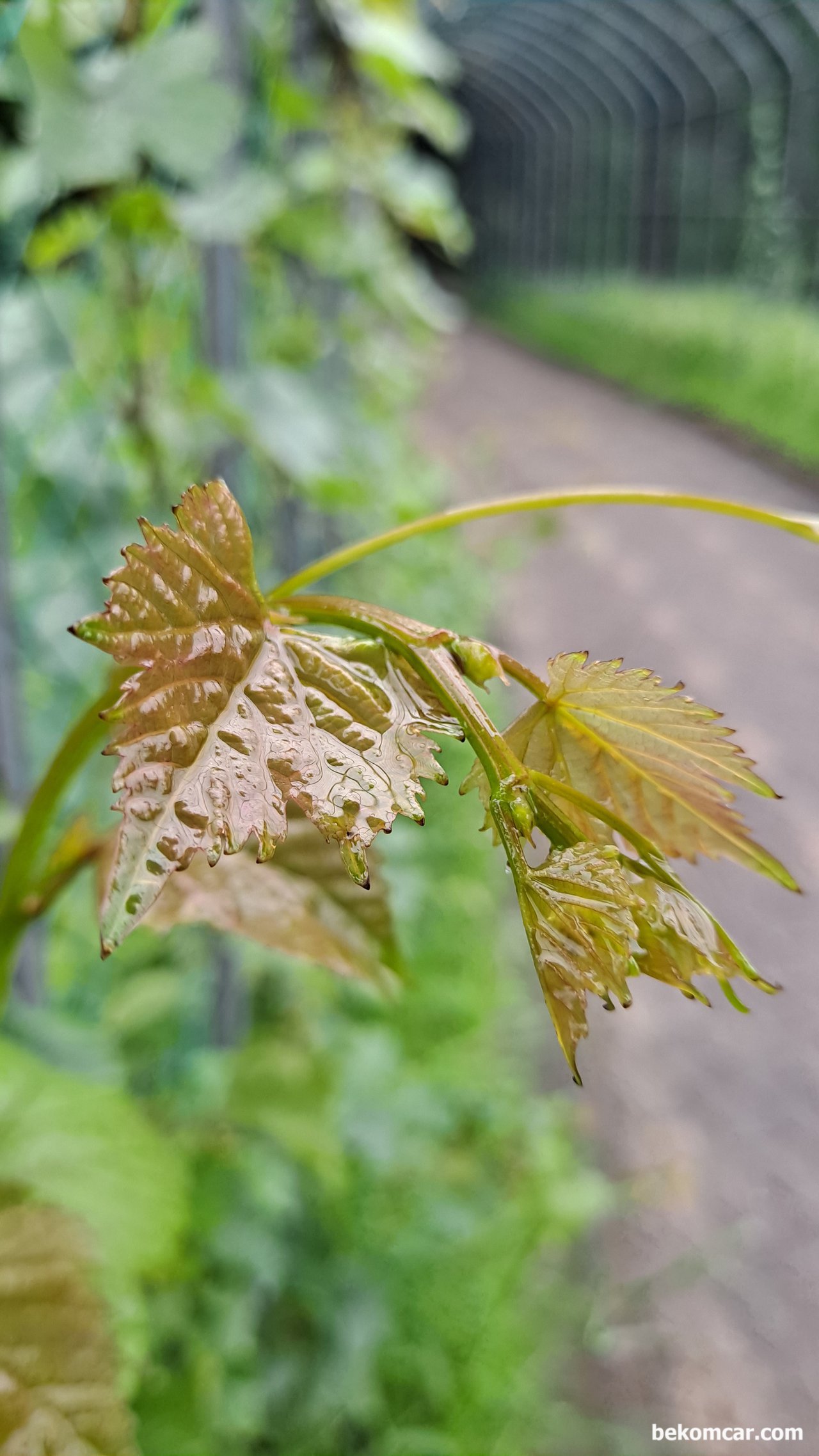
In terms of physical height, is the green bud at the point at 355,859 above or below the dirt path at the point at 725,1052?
above

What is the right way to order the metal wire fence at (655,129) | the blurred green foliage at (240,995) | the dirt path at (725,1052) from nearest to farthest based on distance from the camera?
the blurred green foliage at (240,995) → the dirt path at (725,1052) → the metal wire fence at (655,129)

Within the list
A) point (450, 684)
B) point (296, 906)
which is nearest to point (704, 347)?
point (296, 906)

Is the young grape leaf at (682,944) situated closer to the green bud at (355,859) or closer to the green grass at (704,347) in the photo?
the green bud at (355,859)

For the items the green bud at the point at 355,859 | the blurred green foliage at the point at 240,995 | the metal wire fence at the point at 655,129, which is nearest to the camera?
the green bud at the point at 355,859

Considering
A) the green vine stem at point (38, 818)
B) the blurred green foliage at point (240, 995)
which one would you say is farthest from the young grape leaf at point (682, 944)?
the blurred green foliage at point (240, 995)

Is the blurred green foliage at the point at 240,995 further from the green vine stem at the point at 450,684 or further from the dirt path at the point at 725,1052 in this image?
the green vine stem at the point at 450,684

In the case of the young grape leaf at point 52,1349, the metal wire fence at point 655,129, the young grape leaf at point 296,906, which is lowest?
the young grape leaf at point 52,1349

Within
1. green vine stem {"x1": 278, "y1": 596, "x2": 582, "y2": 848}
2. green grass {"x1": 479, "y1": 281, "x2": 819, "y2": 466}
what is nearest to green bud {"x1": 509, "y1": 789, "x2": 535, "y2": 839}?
green vine stem {"x1": 278, "y1": 596, "x2": 582, "y2": 848}

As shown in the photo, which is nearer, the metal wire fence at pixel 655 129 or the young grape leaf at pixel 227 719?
the young grape leaf at pixel 227 719

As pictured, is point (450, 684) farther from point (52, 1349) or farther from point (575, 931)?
point (52, 1349)
